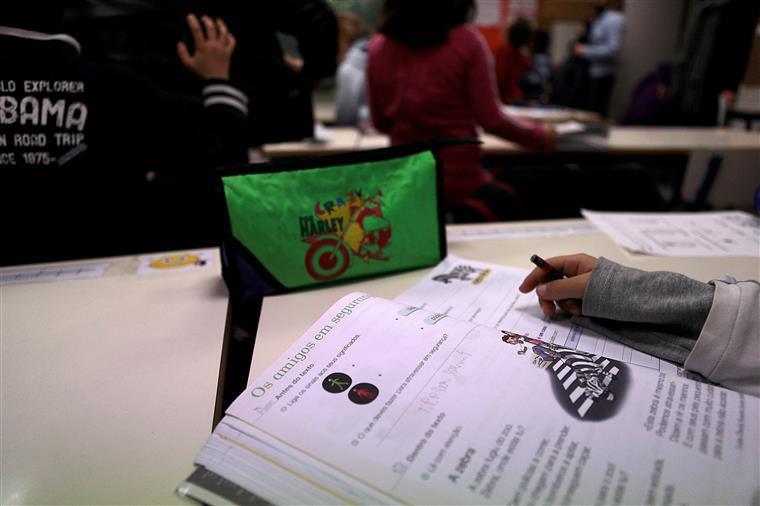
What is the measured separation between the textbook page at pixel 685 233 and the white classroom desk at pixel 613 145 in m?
0.94

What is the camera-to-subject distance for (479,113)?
5.40ft

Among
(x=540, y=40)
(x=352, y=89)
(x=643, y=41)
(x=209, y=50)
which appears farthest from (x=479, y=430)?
(x=540, y=40)

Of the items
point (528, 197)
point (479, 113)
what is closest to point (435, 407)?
point (528, 197)

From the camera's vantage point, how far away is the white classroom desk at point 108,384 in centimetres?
43

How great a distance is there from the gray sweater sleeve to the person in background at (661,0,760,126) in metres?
2.91

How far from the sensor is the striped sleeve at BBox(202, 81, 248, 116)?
1.11 metres

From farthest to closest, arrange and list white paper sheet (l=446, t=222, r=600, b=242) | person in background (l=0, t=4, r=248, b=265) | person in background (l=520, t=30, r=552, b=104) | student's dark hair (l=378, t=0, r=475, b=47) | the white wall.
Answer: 1. person in background (l=520, t=30, r=552, b=104)
2. the white wall
3. student's dark hair (l=378, t=0, r=475, b=47)
4. white paper sheet (l=446, t=222, r=600, b=242)
5. person in background (l=0, t=4, r=248, b=265)

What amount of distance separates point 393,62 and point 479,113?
0.35 meters

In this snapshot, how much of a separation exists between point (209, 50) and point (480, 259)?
0.80m

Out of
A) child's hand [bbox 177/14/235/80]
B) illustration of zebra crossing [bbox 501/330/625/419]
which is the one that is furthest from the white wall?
illustration of zebra crossing [bbox 501/330/625/419]

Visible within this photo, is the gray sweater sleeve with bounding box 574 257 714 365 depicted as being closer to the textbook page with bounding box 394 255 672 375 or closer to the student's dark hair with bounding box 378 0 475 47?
the textbook page with bounding box 394 255 672 375

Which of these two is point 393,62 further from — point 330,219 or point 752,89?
point 752,89

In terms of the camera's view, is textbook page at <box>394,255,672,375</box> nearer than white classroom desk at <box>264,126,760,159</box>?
Yes

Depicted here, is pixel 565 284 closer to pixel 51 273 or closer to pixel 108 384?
pixel 108 384
